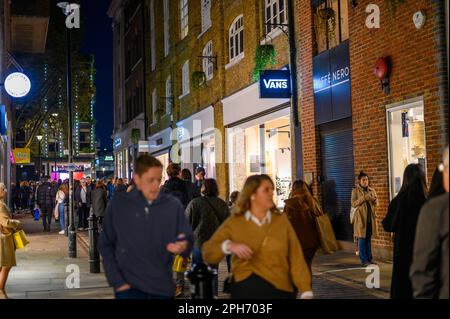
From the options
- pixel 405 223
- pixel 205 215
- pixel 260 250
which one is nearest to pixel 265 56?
pixel 205 215

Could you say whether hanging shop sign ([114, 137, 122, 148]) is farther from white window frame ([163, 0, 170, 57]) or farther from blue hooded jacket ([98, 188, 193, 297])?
blue hooded jacket ([98, 188, 193, 297])

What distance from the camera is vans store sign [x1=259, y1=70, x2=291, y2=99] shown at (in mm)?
18031

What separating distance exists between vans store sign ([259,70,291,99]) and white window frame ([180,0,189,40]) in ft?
43.2

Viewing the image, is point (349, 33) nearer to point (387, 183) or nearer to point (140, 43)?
point (387, 183)

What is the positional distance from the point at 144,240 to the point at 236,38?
19.1 metres

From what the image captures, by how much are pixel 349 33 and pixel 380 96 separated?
208cm

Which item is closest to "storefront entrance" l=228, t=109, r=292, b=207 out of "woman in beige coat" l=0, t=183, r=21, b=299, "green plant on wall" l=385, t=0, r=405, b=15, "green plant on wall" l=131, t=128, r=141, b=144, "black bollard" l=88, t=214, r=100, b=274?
"green plant on wall" l=385, t=0, r=405, b=15

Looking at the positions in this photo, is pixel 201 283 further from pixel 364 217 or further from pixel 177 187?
pixel 364 217

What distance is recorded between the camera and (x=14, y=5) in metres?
24.2

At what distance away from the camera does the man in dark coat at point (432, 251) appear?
12.7ft

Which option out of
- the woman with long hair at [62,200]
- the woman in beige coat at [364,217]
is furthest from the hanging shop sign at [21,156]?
the woman in beige coat at [364,217]

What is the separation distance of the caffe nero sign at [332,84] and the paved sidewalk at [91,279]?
3.47m

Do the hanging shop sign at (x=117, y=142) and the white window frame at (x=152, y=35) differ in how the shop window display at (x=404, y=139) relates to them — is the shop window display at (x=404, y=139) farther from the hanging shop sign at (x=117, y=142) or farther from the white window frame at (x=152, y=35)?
the hanging shop sign at (x=117, y=142)
